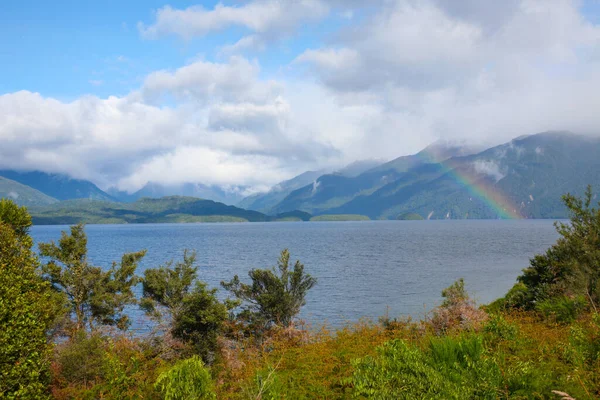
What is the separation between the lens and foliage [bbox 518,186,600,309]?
2307 centimetres

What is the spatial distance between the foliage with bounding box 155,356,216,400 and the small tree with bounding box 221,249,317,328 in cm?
2319

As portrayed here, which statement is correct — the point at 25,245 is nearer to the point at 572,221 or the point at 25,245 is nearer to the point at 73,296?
the point at 73,296

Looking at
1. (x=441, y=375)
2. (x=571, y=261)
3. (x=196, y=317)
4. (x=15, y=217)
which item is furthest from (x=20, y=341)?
(x=571, y=261)

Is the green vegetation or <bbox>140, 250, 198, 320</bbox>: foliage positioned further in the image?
<bbox>140, 250, 198, 320</bbox>: foliage

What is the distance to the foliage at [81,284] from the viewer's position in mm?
30984

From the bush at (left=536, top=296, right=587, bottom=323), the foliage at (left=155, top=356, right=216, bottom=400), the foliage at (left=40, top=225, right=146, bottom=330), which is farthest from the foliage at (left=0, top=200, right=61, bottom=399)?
the foliage at (left=40, top=225, right=146, bottom=330)

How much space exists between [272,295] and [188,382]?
24165 millimetres

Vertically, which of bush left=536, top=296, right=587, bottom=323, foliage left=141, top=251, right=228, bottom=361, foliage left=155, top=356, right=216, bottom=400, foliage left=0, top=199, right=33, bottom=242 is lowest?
foliage left=141, top=251, right=228, bottom=361

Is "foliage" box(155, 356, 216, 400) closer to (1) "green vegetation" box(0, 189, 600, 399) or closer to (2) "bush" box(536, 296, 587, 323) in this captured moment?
(1) "green vegetation" box(0, 189, 600, 399)

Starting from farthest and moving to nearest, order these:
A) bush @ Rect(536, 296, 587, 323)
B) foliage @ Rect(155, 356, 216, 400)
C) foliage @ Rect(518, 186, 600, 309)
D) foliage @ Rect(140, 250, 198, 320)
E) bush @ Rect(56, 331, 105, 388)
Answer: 1. foliage @ Rect(140, 250, 198, 320)
2. foliage @ Rect(518, 186, 600, 309)
3. bush @ Rect(56, 331, 105, 388)
4. bush @ Rect(536, 296, 587, 323)
5. foliage @ Rect(155, 356, 216, 400)

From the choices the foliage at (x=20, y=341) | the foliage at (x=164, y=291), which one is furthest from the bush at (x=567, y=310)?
the foliage at (x=164, y=291)

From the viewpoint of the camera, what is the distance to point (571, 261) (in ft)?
83.5

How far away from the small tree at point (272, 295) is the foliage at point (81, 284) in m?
10.1

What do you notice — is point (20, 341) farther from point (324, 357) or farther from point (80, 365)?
point (324, 357)
